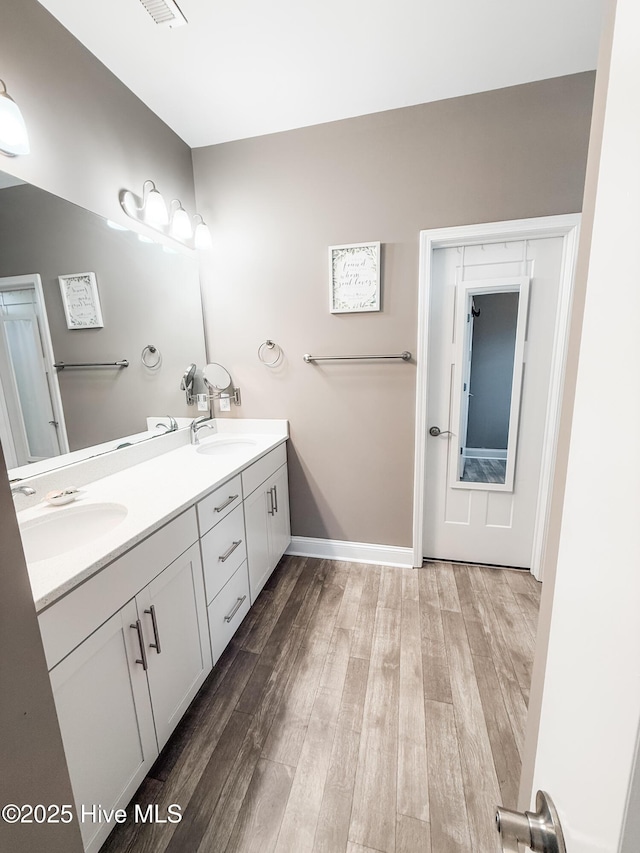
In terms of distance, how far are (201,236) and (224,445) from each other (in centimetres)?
130

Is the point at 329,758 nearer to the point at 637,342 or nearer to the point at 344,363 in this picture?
the point at 637,342

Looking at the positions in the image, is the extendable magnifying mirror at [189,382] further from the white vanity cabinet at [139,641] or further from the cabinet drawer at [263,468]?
the white vanity cabinet at [139,641]

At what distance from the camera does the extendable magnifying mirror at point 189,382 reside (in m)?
2.24

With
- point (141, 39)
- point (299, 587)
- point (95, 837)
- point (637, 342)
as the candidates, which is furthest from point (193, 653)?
point (141, 39)

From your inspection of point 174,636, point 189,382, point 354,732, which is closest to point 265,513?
point 174,636

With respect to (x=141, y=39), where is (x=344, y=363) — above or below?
below

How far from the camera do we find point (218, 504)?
1.55 metres

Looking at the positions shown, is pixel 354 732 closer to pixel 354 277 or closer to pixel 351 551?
pixel 351 551

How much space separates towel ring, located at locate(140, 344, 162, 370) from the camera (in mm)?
1938

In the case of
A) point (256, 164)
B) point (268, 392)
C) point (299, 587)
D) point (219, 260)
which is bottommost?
point (299, 587)

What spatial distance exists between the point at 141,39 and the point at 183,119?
505 mm

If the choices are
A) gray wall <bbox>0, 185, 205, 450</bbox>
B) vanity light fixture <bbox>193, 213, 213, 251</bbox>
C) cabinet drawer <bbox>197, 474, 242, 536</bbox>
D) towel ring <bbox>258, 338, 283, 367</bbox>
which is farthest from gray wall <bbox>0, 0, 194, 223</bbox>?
A: cabinet drawer <bbox>197, 474, 242, 536</bbox>

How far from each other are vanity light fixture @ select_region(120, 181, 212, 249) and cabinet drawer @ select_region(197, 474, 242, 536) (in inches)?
55.2

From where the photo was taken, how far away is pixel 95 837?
953 millimetres
